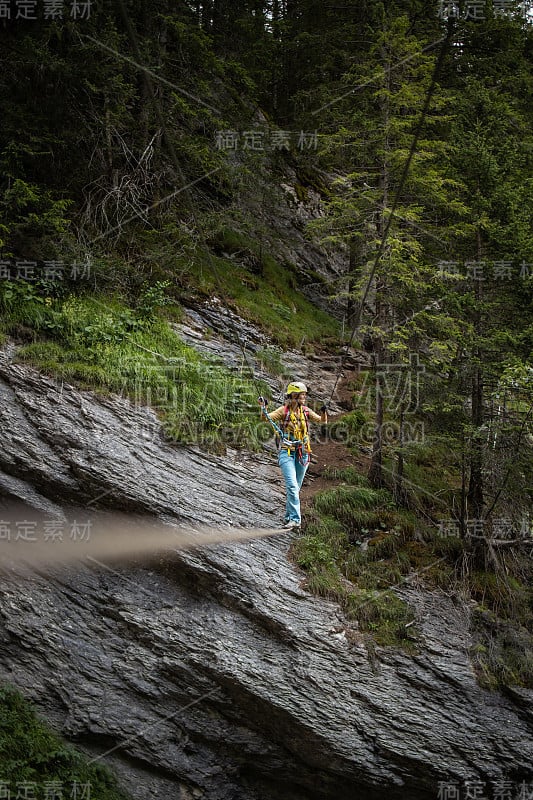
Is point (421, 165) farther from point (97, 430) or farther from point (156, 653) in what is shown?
point (156, 653)

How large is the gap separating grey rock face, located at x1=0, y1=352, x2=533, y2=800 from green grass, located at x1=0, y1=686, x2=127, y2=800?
181 millimetres

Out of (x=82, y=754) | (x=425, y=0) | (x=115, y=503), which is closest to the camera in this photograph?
(x=82, y=754)

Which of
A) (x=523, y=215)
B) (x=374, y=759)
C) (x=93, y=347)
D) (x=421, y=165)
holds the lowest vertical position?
(x=374, y=759)

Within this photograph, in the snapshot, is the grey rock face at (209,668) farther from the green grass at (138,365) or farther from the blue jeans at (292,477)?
the green grass at (138,365)

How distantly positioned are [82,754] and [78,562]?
2328 millimetres

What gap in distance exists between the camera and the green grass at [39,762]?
6.50m

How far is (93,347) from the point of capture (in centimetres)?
951

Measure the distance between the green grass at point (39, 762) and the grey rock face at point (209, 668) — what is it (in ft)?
0.59

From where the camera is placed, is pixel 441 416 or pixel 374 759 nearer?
pixel 374 759

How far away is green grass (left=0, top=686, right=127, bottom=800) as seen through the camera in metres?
6.50

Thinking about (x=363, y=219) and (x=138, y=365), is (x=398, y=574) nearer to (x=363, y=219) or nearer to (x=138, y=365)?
(x=138, y=365)

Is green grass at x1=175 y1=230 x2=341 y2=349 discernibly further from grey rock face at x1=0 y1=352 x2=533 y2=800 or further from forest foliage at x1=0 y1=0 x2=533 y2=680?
grey rock face at x1=0 y1=352 x2=533 y2=800

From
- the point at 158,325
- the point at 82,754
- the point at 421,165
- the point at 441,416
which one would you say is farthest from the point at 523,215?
the point at 82,754

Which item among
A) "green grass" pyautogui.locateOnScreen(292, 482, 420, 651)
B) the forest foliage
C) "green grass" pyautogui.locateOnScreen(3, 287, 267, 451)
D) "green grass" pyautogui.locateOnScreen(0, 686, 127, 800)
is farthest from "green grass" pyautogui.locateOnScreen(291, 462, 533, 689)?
"green grass" pyautogui.locateOnScreen(0, 686, 127, 800)
